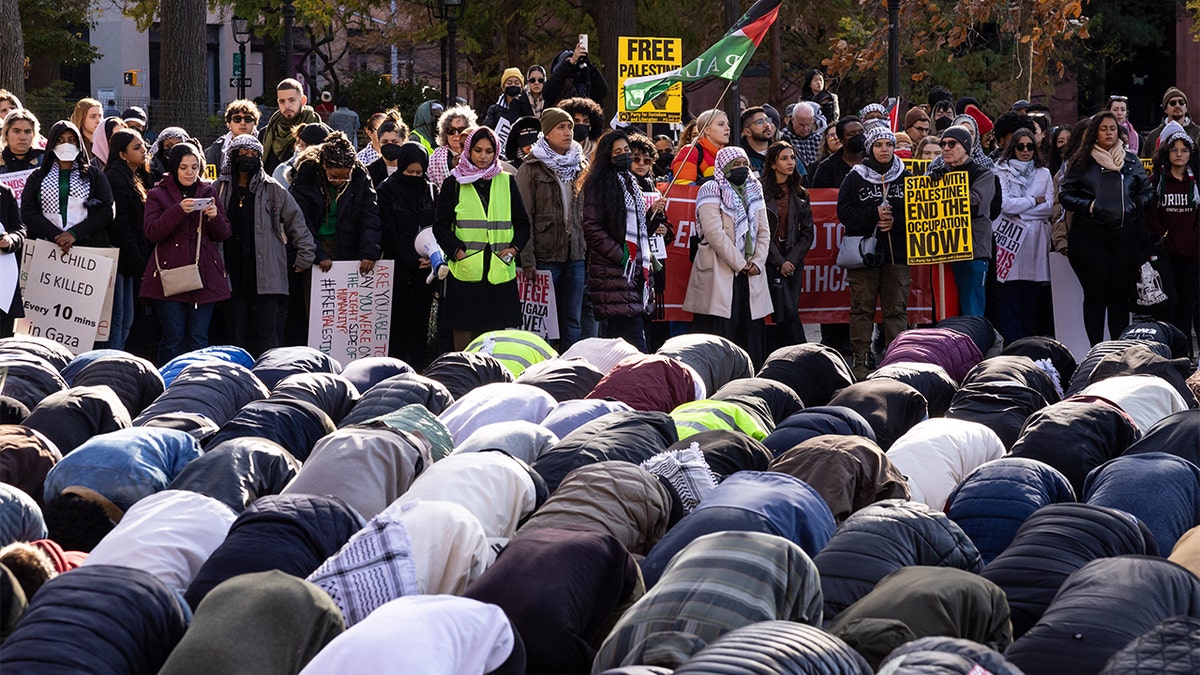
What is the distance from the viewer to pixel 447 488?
6.03 m

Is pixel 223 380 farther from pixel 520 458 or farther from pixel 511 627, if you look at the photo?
pixel 511 627

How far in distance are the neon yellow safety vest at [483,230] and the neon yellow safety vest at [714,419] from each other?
13.9 ft

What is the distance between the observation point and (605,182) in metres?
12.0

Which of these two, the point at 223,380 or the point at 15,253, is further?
the point at 15,253

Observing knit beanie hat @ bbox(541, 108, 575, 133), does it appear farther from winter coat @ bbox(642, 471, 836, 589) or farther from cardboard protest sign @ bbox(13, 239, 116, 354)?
winter coat @ bbox(642, 471, 836, 589)

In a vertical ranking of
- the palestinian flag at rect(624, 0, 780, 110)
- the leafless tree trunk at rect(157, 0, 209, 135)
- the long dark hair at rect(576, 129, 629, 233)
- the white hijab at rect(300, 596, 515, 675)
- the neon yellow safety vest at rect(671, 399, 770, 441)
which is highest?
the leafless tree trunk at rect(157, 0, 209, 135)

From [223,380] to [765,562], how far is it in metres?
4.21

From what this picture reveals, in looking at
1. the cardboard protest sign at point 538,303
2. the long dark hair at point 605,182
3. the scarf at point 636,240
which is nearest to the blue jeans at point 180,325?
the cardboard protest sign at point 538,303

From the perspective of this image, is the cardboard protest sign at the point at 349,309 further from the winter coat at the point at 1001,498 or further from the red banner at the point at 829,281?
the winter coat at the point at 1001,498

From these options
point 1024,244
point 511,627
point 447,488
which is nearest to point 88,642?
point 511,627

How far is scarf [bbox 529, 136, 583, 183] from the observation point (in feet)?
40.4

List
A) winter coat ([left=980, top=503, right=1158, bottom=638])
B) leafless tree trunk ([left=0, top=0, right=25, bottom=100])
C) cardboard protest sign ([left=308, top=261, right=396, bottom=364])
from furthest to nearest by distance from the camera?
1. leafless tree trunk ([left=0, top=0, right=25, bottom=100])
2. cardboard protest sign ([left=308, top=261, right=396, bottom=364])
3. winter coat ([left=980, top=503, right=1158, bottom=638])

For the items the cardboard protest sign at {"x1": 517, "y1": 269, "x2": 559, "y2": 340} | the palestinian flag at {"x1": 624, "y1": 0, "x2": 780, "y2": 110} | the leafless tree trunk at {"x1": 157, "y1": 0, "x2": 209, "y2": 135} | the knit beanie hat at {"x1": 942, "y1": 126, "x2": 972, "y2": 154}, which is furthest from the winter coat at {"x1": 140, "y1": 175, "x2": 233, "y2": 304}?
the leafless tree trunk at {"x1": 157, "y1": 0, "x2": 209, "y2": 135}

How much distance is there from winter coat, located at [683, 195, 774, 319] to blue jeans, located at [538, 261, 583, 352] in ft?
2.66
